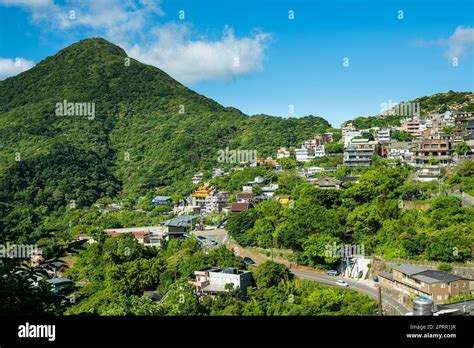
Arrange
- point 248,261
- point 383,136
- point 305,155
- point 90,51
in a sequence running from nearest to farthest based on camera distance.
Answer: point 248,261 < point 383,136 < point 305,155 < point 90,51

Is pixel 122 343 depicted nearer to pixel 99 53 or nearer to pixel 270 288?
pixel 270 288

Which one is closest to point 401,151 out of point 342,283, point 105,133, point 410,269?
point 342,283

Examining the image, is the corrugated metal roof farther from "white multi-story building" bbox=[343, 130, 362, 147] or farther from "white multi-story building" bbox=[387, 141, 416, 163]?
"white multi-story building" bbox=[343, 130, 362, 147]

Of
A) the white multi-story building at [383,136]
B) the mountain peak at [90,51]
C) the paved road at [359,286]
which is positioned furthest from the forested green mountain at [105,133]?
the paved road at [359,286]

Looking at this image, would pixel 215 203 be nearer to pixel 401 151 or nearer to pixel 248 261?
pixel 248 261

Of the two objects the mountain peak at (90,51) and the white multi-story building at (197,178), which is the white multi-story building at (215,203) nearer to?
the white multi-story building at (197,178)

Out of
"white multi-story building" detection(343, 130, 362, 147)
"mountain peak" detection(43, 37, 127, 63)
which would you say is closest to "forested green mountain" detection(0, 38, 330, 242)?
"mountain peak" detection(43, 37, 127, 63)

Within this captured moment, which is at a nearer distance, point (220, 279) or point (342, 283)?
point (342, 283)
